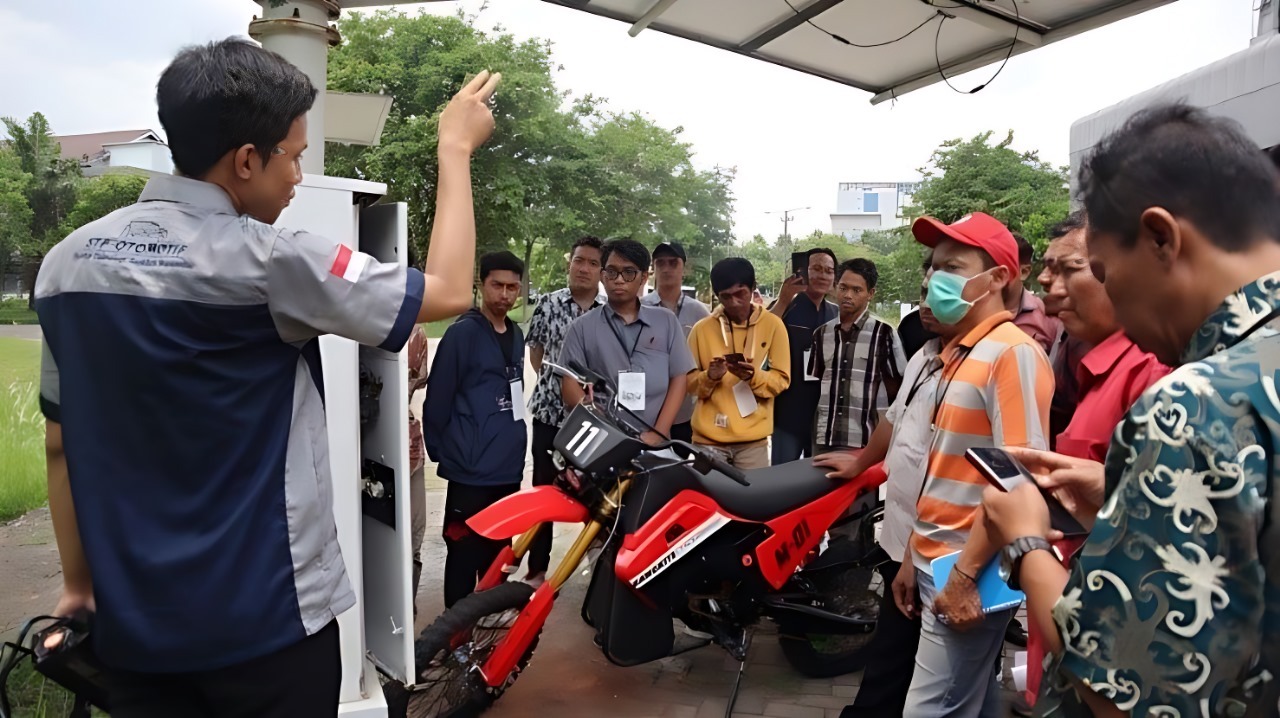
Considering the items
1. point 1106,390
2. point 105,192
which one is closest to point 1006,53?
point 1106,390

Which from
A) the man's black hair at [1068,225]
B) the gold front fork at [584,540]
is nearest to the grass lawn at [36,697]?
the gold front fork at [584,540]

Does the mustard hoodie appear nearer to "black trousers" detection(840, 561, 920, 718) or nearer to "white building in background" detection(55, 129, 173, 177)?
"black trousers" detection(840, 561, 920, 718)

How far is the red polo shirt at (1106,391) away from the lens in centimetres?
200

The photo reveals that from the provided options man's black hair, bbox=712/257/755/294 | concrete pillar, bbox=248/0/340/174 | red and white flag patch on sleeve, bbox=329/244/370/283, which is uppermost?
concrete pillar, bbox=248/0/340/174

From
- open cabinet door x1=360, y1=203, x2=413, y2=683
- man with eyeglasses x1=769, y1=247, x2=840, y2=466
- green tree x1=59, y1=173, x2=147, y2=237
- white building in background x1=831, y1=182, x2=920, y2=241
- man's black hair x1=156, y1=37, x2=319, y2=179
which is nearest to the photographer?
man's black hair x1=156, y1=37, x2=319, y2=179

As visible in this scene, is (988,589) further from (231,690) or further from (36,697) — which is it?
(36,697)

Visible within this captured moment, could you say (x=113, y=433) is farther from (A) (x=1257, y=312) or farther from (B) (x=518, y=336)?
(B) (x=518, y=336)

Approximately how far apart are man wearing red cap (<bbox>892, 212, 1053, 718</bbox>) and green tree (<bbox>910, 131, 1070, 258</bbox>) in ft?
106

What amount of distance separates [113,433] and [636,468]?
1974 mm

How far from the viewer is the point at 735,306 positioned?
4.50 meters

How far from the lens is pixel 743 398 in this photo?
4.39 metres

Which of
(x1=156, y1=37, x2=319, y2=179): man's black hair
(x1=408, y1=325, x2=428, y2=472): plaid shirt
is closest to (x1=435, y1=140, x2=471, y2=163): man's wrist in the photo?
(x1=156, y1=37, x2=319, y2=179): man's black hair

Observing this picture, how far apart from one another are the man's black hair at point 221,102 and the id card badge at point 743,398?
3.29 meters

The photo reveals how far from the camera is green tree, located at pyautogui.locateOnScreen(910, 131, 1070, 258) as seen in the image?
32219mm
